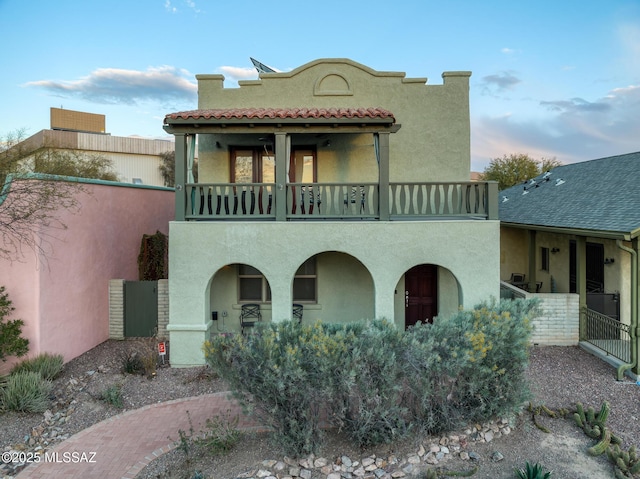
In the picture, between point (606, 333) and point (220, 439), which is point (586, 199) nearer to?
point (606, 333)

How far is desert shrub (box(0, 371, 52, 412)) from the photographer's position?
6.95 meters

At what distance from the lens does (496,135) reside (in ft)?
72.4

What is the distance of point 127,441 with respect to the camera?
6.18m

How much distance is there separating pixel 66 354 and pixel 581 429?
11137 millimetres

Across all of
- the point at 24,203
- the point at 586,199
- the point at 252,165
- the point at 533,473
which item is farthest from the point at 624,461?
the point at 24,203

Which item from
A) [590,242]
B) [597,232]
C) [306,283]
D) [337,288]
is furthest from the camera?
[590,242]

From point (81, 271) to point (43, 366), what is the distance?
2717 millimetres

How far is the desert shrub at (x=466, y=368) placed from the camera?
16.4ft

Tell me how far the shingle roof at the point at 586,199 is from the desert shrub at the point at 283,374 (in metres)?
7.54

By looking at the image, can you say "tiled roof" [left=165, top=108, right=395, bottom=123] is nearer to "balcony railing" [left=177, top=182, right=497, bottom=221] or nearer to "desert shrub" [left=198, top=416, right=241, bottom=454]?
"balcony railing" [left=177, top=182, right=497, bottom=221]

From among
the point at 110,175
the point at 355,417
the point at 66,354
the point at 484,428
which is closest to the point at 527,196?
the point at 484,428

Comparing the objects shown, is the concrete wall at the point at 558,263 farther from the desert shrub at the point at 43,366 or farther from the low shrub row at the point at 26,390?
the desert shrub at the point at 43,366

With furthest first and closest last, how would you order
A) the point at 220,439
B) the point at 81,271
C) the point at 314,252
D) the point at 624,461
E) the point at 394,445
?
the point at 81,271, the point at 314,252, the point at 220,439, the point at 394,445, the point at 624,461

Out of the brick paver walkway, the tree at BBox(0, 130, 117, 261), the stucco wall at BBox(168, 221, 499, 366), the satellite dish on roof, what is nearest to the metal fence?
the stucco wall at BBox(168, 221, 499, 366)
